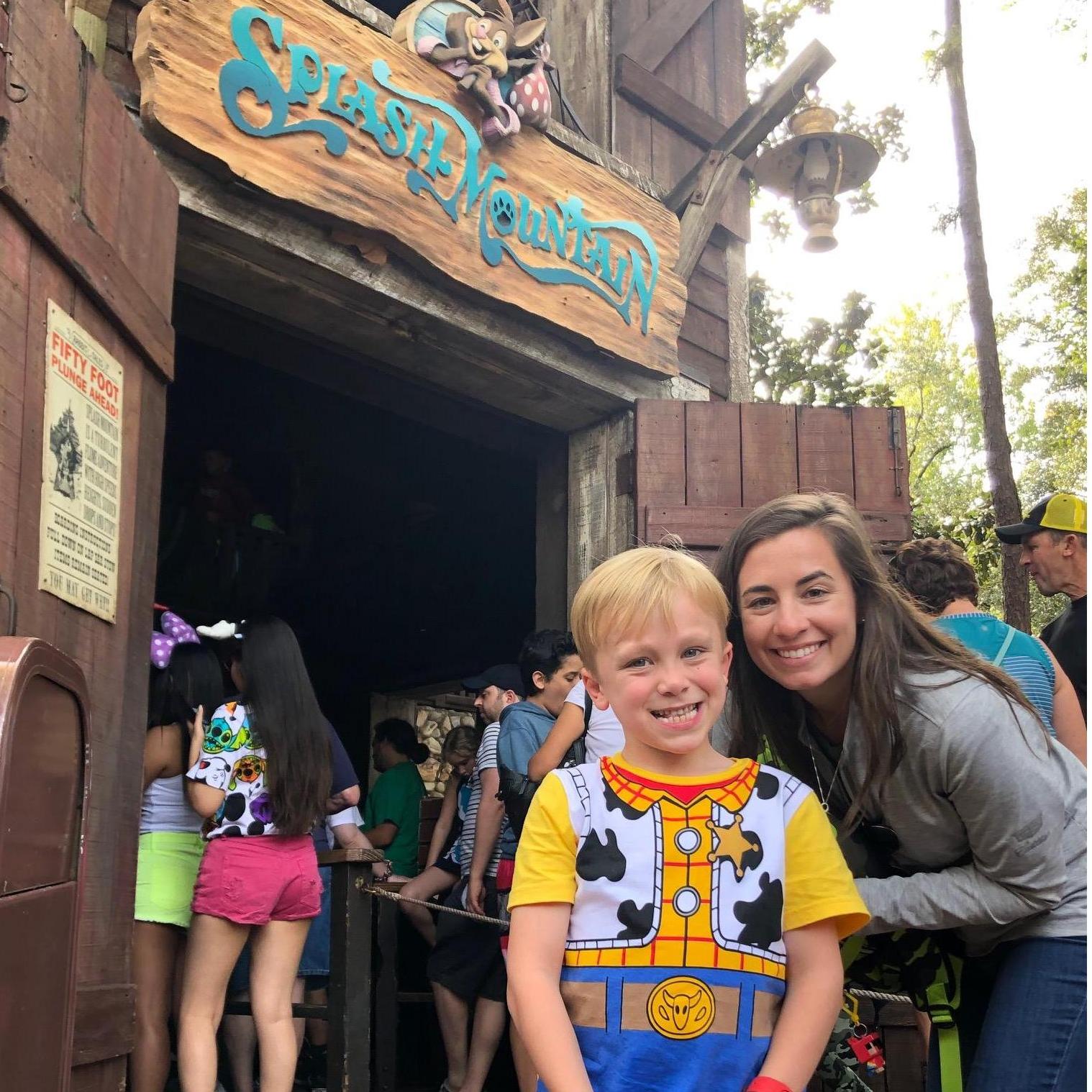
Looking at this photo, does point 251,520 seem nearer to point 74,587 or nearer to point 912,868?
point 74,587

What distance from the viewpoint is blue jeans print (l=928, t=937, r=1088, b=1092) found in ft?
6.12

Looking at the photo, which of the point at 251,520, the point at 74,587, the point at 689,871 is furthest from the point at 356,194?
the point at 251,520

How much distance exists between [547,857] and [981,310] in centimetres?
958

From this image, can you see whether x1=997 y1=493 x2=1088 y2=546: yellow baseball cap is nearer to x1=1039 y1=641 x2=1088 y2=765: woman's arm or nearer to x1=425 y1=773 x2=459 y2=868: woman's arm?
x1=1039 y1=641 x2=1088 y2=765: woman's arm

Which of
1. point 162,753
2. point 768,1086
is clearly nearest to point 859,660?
point 768,1086

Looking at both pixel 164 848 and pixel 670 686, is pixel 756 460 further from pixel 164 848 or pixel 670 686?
pixel 670 686

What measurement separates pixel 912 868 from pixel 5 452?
1.94 m

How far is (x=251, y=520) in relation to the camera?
7758mm

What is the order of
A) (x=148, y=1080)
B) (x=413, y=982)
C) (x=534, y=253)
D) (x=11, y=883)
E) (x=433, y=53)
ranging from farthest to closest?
(x=413, y=982)
(x=534, y=253)
(x=433, y=53)
(x=148, y=1080)
(x=11, y=883)

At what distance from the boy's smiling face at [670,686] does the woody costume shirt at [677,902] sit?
0.04 m

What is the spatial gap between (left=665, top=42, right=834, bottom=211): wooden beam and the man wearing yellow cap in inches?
97.3

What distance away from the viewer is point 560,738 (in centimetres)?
403

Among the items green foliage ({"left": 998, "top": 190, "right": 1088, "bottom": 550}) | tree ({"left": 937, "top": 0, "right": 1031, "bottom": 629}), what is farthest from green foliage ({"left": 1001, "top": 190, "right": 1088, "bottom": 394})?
tree ({"left": 937, "top": 0, "right": 1031, "bottom": 629})

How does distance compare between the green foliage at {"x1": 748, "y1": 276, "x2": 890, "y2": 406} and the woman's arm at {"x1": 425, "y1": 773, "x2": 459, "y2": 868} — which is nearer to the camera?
the woman's arm at {"x1": 425, "y1": 773, "x2": 459, "y2": 868}
